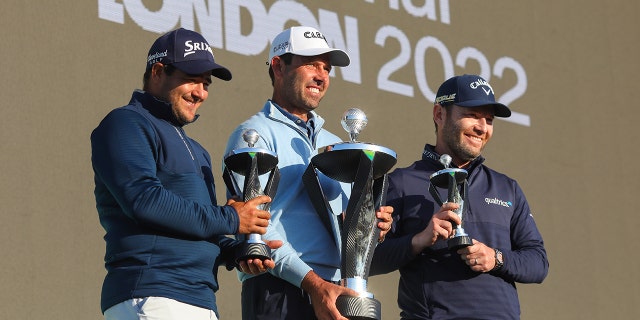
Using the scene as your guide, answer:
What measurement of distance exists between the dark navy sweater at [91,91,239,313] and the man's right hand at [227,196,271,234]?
18 mm

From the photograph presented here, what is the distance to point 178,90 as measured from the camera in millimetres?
2373

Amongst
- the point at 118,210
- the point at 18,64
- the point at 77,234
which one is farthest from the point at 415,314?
the point at 18,64

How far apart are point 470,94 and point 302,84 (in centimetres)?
47

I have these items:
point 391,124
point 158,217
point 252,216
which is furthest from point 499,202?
point 391,124

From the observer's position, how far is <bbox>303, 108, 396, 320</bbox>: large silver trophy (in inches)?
91.7

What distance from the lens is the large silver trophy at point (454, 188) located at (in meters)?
2.57

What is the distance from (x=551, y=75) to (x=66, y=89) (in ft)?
8.12

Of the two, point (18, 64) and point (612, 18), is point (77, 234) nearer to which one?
point (18, 64)

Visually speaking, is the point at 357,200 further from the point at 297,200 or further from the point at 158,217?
the point at 158,217

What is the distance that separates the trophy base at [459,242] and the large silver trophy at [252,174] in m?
0.44

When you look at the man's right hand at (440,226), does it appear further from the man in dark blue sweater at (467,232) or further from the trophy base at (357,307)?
the trophy base at (357,307)

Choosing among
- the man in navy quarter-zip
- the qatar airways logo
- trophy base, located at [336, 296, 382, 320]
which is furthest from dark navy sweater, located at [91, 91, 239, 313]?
the qatar airways logo

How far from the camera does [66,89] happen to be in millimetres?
3621

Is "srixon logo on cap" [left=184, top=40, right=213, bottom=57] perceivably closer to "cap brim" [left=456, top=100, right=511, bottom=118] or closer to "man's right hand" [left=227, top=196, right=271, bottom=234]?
"man's right hand" [left=227, top=196, right=271, bottom=234]
